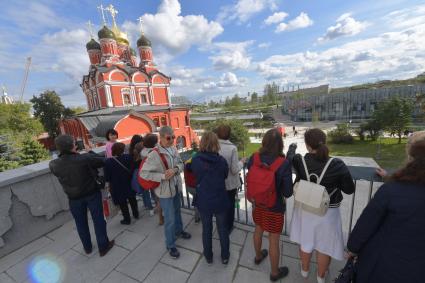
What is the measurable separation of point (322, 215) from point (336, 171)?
0.45 metres

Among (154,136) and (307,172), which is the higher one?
(154,136)

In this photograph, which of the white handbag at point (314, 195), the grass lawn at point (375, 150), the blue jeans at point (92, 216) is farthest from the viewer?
the grass lawn at point (375, 150)

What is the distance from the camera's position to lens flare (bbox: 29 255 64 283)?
248 centimetres

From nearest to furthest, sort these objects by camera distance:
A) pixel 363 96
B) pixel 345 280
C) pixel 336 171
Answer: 1. pixel 345 280
2. pixel 336 171
3. pixel 363 96

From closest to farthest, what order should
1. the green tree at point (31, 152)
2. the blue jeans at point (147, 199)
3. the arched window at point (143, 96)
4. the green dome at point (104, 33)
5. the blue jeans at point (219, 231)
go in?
1. the blue jeans at point (219, 231)
2. the blue jeans at point (147, 199)
3. the green tree at point (31, 152)
4. the green dome at point (104, 33)
5. the arched window at point (143, 96)

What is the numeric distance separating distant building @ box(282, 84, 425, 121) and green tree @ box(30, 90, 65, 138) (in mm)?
50092

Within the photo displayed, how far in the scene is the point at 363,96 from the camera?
40031 mm

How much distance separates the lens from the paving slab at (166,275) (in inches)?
90.7

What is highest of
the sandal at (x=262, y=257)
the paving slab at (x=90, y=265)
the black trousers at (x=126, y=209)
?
the black trousers at (x=126, y=209)

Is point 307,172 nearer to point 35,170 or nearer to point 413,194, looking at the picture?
point 413,194

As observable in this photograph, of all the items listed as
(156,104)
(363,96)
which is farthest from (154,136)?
(363,96)

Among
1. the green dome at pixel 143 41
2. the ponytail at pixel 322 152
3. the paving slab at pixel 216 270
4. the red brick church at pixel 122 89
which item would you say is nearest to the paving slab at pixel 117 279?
the paving slab at pixel 216 270

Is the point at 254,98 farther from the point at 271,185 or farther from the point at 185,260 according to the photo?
the point at 271,185

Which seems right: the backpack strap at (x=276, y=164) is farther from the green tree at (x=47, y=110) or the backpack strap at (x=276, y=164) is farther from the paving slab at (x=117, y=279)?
the green tree at (x=47, y=110)
